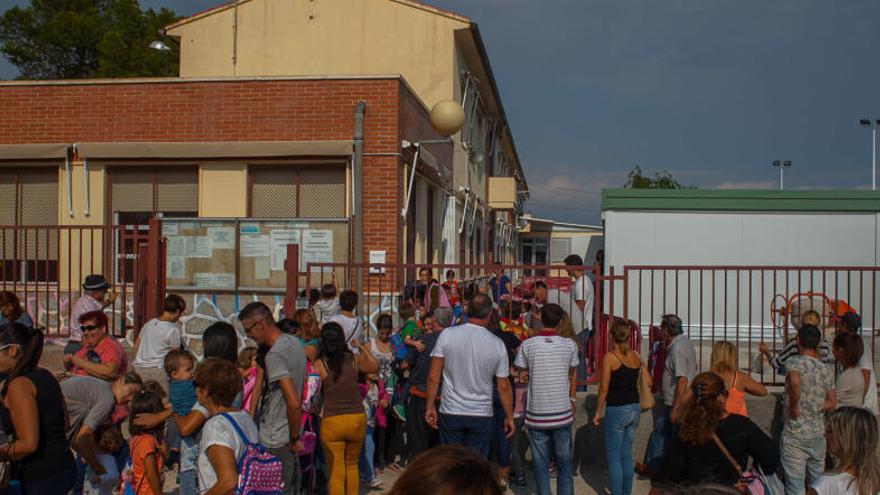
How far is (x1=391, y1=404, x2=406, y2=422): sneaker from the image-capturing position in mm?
8328

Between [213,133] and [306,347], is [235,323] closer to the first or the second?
[213,133]

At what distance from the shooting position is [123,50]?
31.8 meters

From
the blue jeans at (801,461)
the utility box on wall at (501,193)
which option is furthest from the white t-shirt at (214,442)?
the utility box on wall at (501,193)

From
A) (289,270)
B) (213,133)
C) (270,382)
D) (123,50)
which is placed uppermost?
(123,50)

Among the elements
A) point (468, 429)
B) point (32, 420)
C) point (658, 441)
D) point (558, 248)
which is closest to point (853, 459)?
point (468, 429)

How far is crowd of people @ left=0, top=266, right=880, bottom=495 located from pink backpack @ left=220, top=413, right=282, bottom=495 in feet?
0.04

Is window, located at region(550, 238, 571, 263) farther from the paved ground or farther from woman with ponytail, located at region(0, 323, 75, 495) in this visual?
woman with ponytail, located at region(0, 323, 75, 495)

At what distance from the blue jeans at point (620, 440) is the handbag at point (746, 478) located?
1.87 m

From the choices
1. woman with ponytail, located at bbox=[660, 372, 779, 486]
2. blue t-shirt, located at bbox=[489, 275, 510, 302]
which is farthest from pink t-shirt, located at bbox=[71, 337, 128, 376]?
blue t-shirt, located at bbox=[489, 275, 510, 302]

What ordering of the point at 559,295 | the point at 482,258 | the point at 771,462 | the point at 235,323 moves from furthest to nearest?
1. the point at 482,258
2. the point at 235,323
3. the point at 559,295
4. the point at 771,462

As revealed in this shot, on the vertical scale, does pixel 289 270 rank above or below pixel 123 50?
below

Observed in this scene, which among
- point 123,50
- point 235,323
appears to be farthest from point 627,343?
point 123,50

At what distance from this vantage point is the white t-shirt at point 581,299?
9.01 metres

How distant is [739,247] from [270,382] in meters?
9.58
